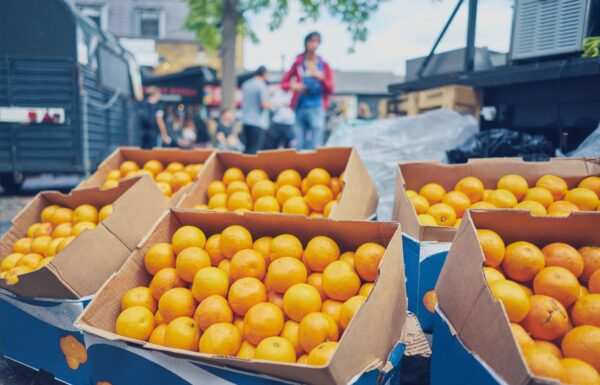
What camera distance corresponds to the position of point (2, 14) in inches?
231

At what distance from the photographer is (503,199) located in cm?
223

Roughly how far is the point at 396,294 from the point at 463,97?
9.71ft

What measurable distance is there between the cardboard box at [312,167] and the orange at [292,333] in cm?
85

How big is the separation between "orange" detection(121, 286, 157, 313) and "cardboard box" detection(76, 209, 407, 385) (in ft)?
0.16

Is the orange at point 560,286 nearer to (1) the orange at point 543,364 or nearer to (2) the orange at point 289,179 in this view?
(1) the orange at point 543,364

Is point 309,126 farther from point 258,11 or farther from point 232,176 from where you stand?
point 258,11

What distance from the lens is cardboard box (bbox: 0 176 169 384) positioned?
6.13 feet

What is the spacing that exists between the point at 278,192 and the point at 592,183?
182 centimetres

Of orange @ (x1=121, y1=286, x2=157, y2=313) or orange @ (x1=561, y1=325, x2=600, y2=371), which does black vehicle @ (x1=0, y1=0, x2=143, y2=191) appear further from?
orange @ (x1=561, y1=325, x2=600, y2=371)

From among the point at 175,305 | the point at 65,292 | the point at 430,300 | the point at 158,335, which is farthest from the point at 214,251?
the point at 430,300

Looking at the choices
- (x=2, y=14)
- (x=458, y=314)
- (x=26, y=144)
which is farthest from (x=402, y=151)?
(x=2, y=14)

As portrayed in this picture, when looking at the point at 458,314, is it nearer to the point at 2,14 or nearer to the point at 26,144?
the point at 26,144

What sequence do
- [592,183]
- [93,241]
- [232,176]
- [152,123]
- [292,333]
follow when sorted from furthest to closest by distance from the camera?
[152,123] → [232,176] → [592,183] → [93,241] → [292,333]

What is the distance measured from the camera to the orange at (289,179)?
2.71 metres
